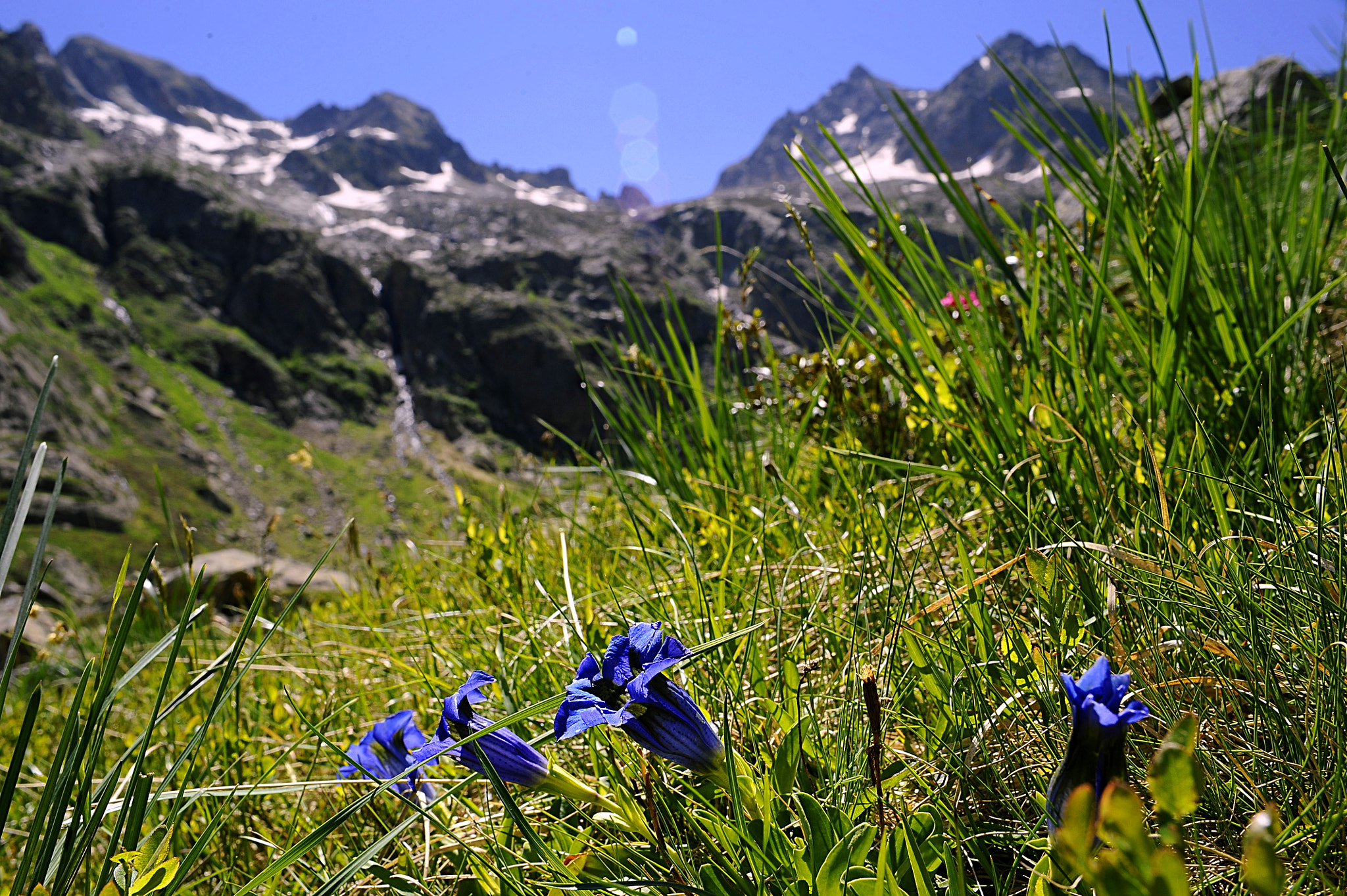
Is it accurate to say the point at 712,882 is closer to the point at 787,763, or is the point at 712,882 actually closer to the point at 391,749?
the point at 787,763

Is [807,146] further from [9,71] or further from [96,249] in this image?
[9,71]

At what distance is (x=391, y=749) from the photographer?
1414mm

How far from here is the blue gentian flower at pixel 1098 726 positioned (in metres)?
0.71

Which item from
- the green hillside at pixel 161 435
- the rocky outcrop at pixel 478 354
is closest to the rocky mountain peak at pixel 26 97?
the green hillside at pixel 161 435

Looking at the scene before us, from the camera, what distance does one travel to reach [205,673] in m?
1.15

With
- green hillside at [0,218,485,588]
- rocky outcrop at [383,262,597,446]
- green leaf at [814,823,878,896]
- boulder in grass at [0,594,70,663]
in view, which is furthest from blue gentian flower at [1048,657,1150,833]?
rocky outcrop at [383,262,597,446]

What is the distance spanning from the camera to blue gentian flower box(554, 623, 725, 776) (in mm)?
995

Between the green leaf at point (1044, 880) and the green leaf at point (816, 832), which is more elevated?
the green leaf at point (816, 832)

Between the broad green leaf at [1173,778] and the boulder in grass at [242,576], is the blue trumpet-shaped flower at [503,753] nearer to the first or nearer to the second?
the broad green leaf at [1173,778]

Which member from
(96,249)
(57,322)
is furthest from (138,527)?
(96,249)

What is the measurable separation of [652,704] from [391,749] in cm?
71

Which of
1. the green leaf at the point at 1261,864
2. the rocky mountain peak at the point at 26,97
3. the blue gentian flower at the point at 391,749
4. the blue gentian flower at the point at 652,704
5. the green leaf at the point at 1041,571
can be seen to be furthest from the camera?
the rocky mountain peak at the point at 26,97

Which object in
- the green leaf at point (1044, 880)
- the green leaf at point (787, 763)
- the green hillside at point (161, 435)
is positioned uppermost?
the green hillside at point (161, 435)

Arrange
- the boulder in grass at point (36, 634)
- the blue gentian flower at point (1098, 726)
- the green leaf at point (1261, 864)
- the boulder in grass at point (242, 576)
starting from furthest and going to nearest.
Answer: the boulder in grass at point (242, 576) < the boulder in grass at point (36, 634) < the blue gentian flower at point (1098, 726) < the green leaf at point (1261, 864)
